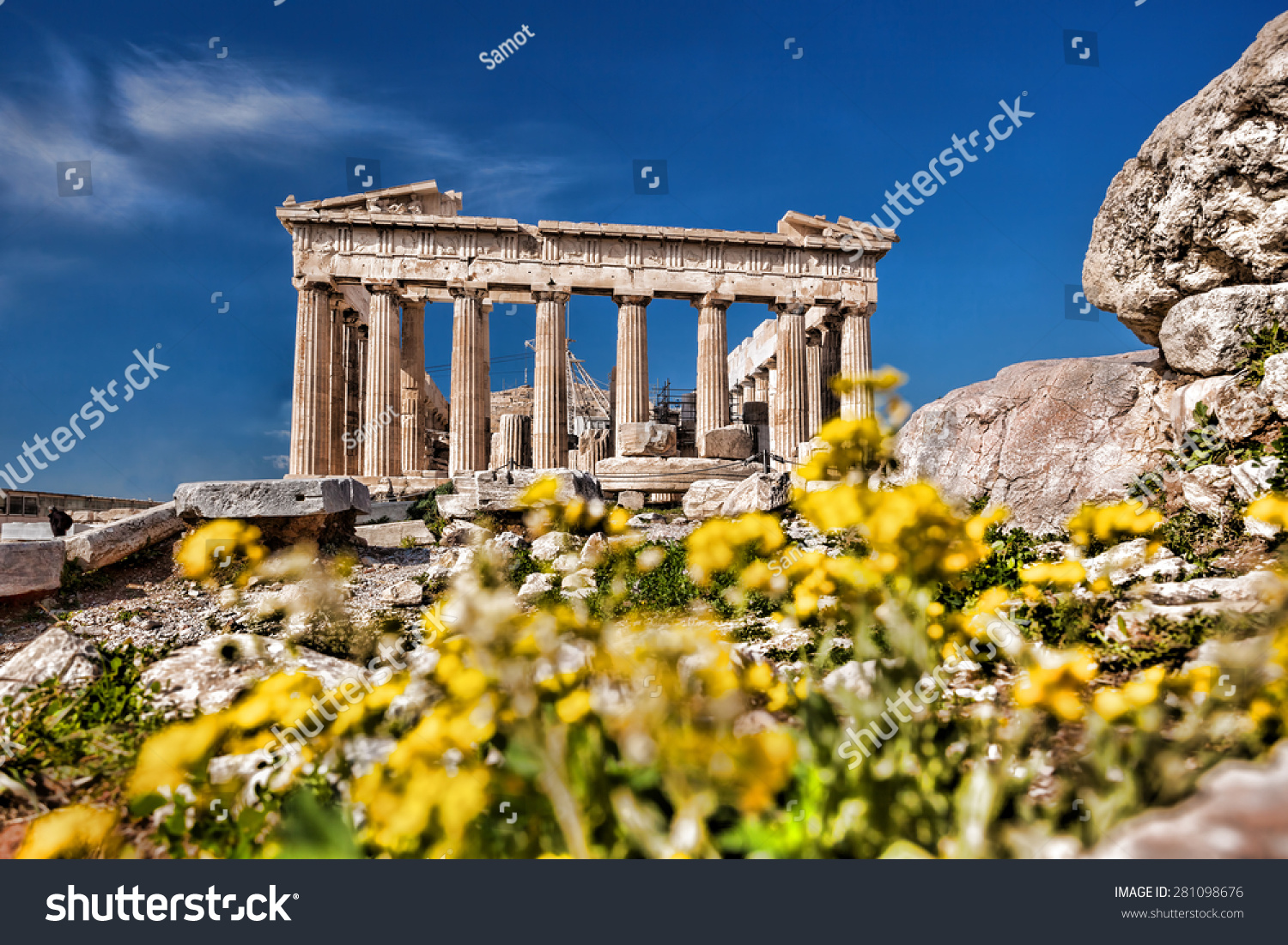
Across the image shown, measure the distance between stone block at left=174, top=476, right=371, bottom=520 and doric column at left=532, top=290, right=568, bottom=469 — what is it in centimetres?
1360

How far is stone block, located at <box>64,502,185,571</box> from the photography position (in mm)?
8430

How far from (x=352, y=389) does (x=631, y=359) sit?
11038mm

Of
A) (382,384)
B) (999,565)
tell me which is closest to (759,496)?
(999,565)

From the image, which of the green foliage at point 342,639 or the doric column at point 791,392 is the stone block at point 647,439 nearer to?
the doric column at point 791,392

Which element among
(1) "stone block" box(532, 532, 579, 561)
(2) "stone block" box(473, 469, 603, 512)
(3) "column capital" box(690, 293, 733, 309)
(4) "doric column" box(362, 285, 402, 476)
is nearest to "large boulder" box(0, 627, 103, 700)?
(1) "stone block" box(532, 532, 579, 561)

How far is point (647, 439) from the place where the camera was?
17.1m

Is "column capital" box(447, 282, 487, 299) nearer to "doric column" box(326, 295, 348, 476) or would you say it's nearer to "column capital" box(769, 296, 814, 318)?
"doric column" box(326, 295, 348, 476)

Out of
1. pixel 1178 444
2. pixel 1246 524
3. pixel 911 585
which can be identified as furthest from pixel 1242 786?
pixel 1178 444

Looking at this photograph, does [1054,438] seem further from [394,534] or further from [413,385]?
[413,385]

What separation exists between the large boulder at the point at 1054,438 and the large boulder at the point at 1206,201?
33.8 inches

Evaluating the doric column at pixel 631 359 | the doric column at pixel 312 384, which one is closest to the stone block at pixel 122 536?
the doric column at pixel 312 384

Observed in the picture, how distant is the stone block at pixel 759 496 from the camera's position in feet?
37.1

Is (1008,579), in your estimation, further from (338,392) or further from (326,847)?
(338,392)

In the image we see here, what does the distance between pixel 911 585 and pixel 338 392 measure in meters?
25.5
